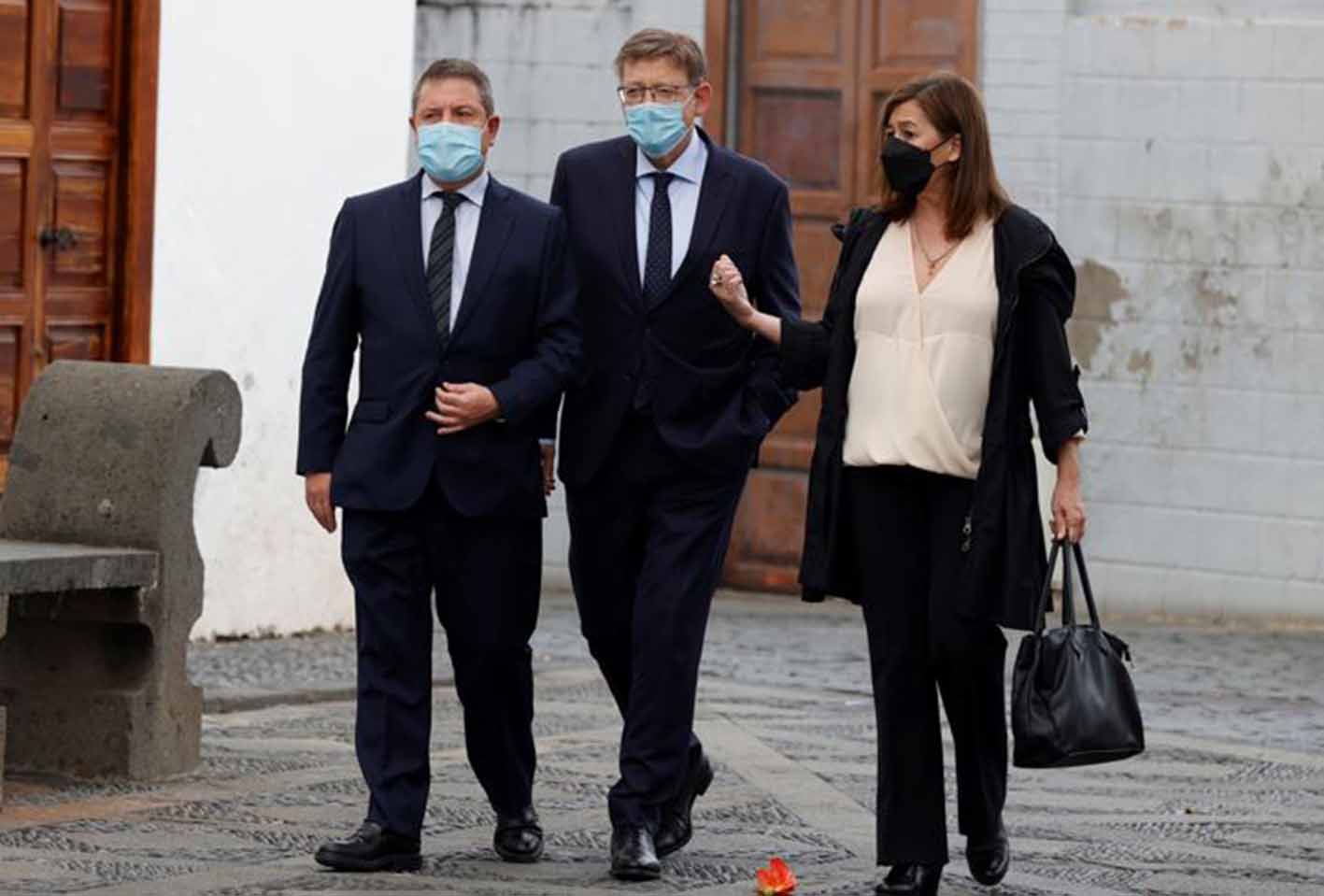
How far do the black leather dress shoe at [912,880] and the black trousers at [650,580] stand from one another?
1.89 ft

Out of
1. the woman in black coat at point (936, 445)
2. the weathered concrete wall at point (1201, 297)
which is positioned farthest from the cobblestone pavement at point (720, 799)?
the weathered concrete wall at point (1201, 297)

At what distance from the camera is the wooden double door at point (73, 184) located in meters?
11.7

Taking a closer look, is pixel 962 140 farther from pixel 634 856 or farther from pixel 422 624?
pixel 634 856

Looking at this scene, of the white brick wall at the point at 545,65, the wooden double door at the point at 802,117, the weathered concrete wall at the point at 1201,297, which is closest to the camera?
the weathered concrete wall at the point at 1201,297

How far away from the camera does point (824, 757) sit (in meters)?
10.4

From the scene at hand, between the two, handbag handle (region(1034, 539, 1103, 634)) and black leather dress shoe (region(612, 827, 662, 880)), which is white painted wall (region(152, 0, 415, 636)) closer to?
black leather dress shoe (region(612, 827, 662, 880))

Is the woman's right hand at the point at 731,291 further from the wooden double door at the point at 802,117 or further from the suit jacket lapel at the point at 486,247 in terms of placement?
the wooden double door at the point at 802,117

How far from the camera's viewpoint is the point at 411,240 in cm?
811

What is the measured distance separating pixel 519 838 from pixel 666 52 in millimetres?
1848

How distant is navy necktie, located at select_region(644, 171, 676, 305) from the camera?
8.16 meters

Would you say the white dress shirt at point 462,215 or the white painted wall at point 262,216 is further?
the white painted wall at point 262,216

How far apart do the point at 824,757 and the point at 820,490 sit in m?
2.70

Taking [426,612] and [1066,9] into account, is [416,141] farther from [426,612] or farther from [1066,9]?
[1066,9]

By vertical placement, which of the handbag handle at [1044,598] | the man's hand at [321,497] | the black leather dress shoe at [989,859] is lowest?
the black leather dress shoe at [989,859]
